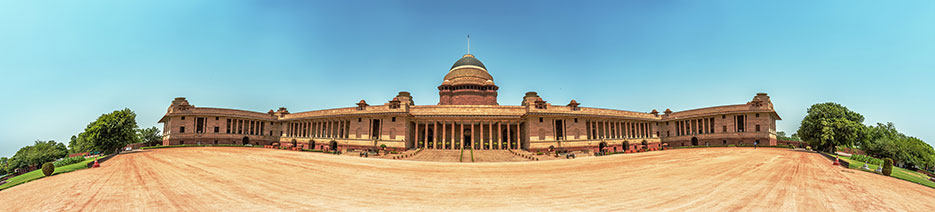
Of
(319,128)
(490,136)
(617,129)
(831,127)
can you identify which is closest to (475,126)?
(490,136)

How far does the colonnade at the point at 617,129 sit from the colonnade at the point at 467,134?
12289 millimetres

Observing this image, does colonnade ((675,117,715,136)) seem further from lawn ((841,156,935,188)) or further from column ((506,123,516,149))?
column ((506,123,516,149))

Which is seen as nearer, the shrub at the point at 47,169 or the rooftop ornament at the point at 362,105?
the shrub at the point at 47,169

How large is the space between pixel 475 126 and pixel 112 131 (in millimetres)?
46676

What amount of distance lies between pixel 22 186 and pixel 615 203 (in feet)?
105

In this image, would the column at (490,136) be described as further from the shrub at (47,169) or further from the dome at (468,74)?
the shrub at (47,169)

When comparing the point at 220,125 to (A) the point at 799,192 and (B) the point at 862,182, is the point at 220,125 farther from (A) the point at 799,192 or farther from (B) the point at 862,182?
(B) the point at 862,182

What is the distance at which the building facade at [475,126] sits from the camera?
47750 millimetres

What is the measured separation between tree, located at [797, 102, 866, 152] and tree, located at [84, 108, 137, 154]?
292 ft

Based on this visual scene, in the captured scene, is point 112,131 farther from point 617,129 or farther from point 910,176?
point 910,176

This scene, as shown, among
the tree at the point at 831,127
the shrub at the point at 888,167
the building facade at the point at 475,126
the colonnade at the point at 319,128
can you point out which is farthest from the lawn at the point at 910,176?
the colonnade at the point at 319,128

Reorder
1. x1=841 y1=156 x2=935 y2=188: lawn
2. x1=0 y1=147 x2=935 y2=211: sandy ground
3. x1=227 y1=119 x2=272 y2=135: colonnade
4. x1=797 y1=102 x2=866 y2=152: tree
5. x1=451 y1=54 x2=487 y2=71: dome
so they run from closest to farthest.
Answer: x1=0 y1=147 x2=935 y2=211: sandy ground, x1=841 y1=156 x2=935 y2=188: lawn, x1=797 y1=102 x2=866 y2=152: tree, x1=227 y1=119 x2=272 y2=135: colonnade, x1=451 y1=54 x2=487 y2=71: dome

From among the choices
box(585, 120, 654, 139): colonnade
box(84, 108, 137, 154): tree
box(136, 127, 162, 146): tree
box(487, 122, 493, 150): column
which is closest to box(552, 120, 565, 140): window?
box(585, 120, 654, 139): colonnade

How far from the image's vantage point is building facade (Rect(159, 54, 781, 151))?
1880 inches
